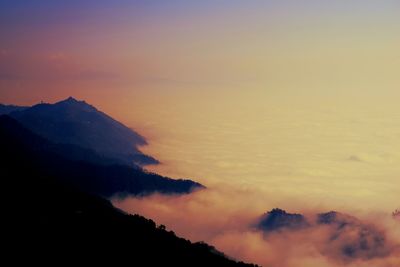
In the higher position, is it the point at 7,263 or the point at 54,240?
the point at 54,240

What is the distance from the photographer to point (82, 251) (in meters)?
195

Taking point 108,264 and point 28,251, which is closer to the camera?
point 28,251

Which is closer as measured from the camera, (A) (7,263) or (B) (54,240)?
(A) (7,263)

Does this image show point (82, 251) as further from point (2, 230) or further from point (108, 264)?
point (2, 230)

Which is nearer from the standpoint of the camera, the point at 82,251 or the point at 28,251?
the point at 28,251

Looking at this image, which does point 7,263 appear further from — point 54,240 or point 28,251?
point 54,240

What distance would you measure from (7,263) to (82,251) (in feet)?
126

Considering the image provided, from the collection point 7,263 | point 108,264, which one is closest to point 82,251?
point 108,264

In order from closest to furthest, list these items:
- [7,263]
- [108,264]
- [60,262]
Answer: [7,263] → [60,262] → [108,264]

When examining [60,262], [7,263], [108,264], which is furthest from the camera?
[108,264]

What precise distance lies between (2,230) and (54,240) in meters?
24.6

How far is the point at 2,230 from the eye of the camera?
196 meters

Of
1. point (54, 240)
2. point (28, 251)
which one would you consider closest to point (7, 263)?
point (28, 251)

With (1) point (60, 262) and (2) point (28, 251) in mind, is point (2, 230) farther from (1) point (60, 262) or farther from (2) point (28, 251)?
(1) point (60, 262)
